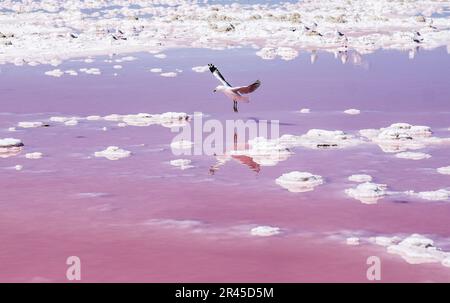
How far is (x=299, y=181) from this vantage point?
10742 mm

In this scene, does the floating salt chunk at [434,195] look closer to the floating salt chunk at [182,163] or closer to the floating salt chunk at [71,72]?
the floating salt chunk at [182,163]

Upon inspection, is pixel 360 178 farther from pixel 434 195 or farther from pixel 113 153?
pixel 113 153

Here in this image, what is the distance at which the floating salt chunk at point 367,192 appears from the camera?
9.96 meters

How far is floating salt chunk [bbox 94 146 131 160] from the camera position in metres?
12.6

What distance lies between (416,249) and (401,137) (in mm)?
5760

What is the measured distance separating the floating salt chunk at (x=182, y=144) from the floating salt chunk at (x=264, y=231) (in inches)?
182

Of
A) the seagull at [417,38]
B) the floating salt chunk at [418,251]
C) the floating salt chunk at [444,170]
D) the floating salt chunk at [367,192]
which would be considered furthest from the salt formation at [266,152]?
the seagull at [417,38]

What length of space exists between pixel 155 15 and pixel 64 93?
26380 millimetres

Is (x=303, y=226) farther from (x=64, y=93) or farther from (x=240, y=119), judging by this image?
(x=64, y=93)

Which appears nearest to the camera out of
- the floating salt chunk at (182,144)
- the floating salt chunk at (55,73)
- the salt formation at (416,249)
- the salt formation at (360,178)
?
the salt formation at (416,249)

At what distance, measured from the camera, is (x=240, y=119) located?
15625 mm
